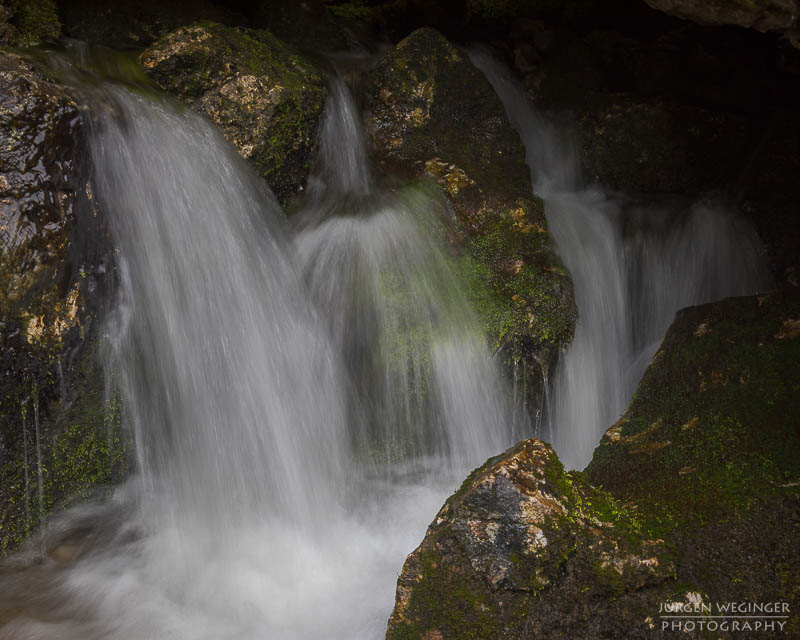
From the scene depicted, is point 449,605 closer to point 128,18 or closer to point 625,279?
point 625,279

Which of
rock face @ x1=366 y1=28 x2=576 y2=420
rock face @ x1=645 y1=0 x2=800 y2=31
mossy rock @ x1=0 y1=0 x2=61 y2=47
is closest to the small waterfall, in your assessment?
rock face @ x1=366 y1=28 x2=576 y2=420

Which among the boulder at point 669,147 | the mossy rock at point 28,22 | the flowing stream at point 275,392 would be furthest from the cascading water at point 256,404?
the boulder at point 669,147

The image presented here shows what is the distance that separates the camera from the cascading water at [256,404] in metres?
3.55

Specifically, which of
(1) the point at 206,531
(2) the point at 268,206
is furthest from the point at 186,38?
(1) the point at 206,531

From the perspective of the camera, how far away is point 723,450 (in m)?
3.06

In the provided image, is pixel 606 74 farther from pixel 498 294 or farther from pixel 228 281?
pixel 228 281

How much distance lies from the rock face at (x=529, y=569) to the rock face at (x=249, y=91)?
11.4 feet

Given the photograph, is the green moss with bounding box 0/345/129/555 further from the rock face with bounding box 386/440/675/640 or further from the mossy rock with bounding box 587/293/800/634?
the mossy rock with bounding box 587/293/800/634

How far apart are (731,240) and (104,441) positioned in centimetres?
564

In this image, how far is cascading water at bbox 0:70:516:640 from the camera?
3.55 metres

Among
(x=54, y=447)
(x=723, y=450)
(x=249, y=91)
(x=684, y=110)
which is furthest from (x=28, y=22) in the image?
(x=684, y=110)

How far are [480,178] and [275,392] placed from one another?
2608 mm

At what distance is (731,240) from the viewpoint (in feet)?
18.3

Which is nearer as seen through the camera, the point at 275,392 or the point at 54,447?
the point at 54,447
